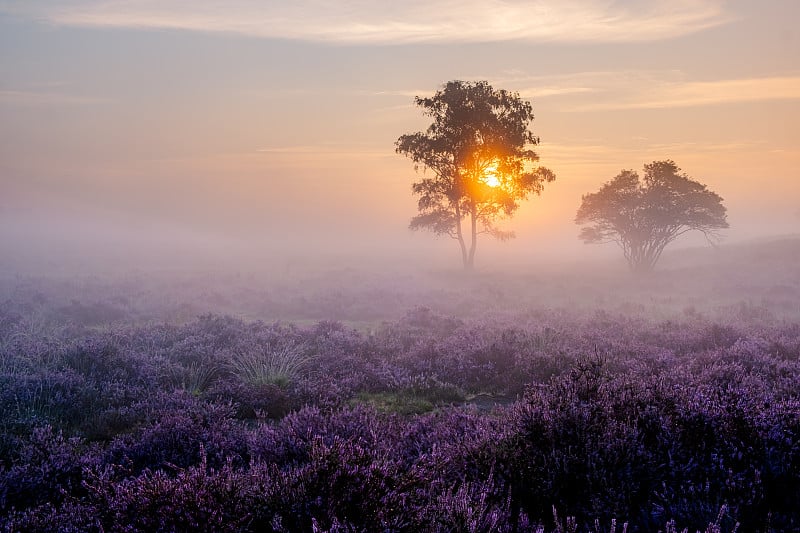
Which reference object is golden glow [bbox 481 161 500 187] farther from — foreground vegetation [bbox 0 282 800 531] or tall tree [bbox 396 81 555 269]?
foreground vegetation [bbox 0 282 800 531]

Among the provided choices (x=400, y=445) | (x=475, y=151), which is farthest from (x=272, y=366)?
(x=475, y=151)

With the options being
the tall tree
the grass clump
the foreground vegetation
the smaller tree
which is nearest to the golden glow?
the tall tree

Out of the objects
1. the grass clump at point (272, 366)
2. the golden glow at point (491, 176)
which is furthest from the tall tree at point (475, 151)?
the grass clump at point (272, 366)

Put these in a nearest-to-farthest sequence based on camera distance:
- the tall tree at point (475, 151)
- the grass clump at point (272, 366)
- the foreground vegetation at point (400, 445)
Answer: the foreground vegetation at point (400, 445)
the grass clump at point (272, 366)
the tall tree at point (475, 151)

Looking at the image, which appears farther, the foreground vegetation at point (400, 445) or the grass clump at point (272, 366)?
the grass clump at point (272, 366)

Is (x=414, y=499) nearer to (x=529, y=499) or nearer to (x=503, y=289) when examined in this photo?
(x=529, y=499)

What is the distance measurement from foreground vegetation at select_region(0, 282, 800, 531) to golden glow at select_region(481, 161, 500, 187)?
2491 cm

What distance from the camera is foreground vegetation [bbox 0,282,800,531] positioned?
2.73 metres

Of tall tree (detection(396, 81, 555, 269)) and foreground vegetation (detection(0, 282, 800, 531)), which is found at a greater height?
tall tree (detection(396, 81, 555, 269))

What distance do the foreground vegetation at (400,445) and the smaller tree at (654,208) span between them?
26.2 meters

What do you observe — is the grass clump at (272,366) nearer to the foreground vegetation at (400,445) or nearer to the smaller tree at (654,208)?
the foreground vegetation at (400,445)

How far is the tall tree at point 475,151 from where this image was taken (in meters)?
31.6

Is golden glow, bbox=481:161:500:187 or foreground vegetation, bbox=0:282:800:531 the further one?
golden glow, bbox=481:161:500:187

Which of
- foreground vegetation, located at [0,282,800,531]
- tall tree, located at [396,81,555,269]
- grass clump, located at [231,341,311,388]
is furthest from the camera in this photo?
tall tree, located at [396,81,555,269]
